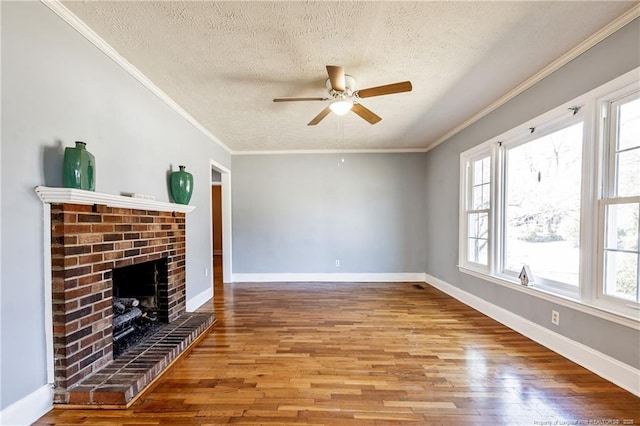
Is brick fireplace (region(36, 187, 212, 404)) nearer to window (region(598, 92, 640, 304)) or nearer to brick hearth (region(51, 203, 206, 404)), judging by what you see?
brick hearth (region(51, 203, 206, 404))

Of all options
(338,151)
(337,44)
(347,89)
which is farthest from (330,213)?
(337,44)

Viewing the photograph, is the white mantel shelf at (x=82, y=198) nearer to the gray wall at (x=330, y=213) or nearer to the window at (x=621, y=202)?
the gray wall at (x=330, y=213)

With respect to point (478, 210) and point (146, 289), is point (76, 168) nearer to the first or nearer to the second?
point (146, 289)

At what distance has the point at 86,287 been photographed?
1760 mm

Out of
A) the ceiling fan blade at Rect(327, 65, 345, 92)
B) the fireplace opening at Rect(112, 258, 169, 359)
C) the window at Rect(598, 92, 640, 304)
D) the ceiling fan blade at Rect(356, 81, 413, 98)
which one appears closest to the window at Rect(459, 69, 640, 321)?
the window at Rect(598, 92, 640, 304)

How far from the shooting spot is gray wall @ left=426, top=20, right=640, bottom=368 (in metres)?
1.83

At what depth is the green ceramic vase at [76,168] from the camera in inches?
64.5

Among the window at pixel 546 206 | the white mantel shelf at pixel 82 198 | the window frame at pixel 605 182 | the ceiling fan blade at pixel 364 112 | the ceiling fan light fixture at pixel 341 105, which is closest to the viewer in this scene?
the white mantel shelf at pixel 82 198

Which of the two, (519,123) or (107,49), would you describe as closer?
(107,49)

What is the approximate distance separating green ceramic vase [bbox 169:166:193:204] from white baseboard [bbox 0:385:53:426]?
1.82 meters

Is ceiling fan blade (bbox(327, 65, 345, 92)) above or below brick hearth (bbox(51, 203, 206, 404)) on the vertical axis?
above

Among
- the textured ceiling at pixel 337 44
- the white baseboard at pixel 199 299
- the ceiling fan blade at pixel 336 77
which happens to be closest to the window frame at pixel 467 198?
the textured ceiling at pixel 337 44

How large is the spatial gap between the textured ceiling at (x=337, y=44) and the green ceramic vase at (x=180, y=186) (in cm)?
81

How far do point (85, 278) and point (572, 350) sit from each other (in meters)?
3.65
